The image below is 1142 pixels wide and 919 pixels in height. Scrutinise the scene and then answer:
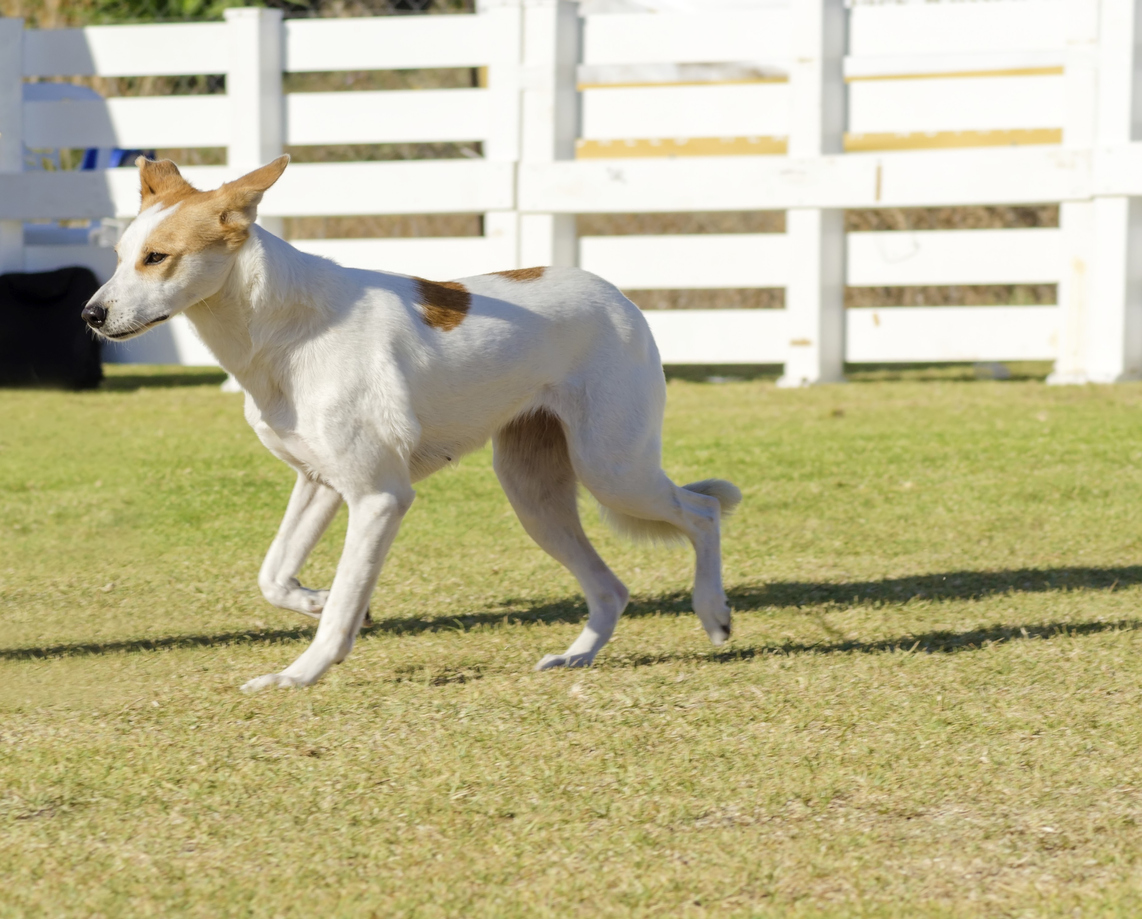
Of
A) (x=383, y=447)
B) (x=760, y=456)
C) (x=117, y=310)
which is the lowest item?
(x=760, y=456)

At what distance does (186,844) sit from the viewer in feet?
8.49

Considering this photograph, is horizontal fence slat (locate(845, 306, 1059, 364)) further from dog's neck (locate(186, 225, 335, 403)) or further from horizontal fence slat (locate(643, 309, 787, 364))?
dog's neck (locate(186, 225, 335, 403))

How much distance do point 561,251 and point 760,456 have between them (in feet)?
11.1

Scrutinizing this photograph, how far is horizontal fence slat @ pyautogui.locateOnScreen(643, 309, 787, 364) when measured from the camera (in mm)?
10117

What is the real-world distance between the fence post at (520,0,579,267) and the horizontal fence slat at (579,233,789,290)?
0.31m

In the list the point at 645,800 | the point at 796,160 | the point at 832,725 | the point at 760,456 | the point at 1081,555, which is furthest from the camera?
the point at 796,160

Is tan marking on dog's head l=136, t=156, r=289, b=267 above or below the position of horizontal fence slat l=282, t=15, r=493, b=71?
below

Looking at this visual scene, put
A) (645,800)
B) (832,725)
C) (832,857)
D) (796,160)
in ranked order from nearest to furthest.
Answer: (832,857) < (645,800) < (832,725) < (796,160)

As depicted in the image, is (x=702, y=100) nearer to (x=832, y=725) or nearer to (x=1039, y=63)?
(x=1039, y=63)

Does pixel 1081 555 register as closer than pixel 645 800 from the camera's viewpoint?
No

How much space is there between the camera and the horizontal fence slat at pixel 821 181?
375 inches

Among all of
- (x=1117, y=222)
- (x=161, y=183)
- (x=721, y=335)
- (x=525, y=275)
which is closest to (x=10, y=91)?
(x=721, y=335)

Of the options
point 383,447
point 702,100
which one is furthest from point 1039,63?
point 383,447

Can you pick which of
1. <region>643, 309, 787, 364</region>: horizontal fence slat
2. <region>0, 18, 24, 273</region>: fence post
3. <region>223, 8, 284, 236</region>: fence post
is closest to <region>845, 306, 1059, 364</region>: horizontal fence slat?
<region>643, 309, 787, 364</region>: horizontal fence slat
